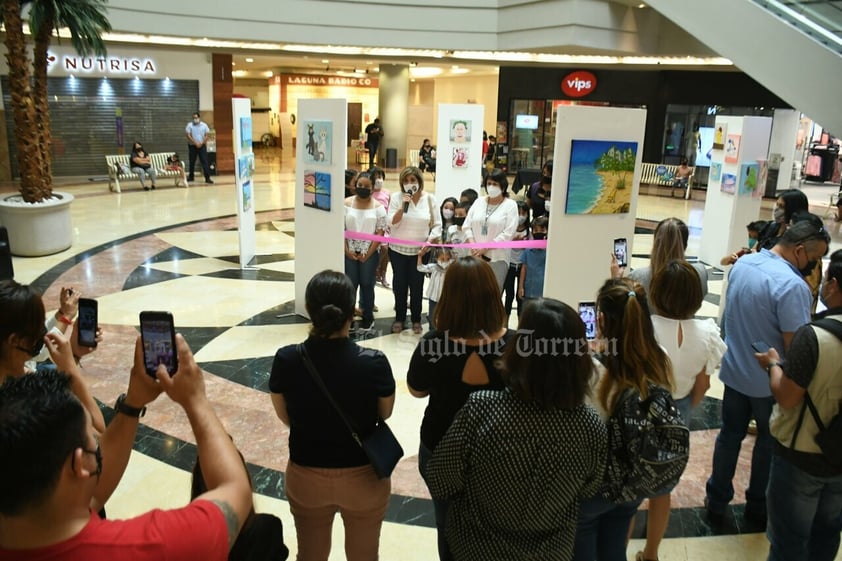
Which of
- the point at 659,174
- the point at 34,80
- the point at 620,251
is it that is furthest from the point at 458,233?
the point at 659,174

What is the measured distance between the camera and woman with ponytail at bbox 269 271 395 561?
7.80 ft

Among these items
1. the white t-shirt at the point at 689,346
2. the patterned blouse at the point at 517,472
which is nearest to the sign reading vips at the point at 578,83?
the white t-shirt at the point at 689,346

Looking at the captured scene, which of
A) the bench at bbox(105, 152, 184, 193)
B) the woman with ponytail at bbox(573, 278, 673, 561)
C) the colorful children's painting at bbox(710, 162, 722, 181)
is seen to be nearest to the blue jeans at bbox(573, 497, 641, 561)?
the woman with ponytail at bbox(573, 278, 673, 561)

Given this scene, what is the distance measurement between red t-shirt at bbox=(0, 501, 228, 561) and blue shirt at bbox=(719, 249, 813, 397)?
2.80 meters

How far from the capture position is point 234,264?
8875 mm

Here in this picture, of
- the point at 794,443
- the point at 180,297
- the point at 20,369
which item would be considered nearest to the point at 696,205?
the point at 180,297

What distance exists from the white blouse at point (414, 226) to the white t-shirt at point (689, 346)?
3.38 metres

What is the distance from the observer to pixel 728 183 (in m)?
9.41

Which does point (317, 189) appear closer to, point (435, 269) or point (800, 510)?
point (435, 269)

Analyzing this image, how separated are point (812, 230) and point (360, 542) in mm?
2688

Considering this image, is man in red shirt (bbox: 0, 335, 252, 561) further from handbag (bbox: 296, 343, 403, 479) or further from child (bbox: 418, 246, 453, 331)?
child (bbox: 418, 246, 453, 331)

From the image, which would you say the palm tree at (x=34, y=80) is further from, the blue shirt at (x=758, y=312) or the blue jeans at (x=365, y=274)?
the blue shirt at (x=758, y=312)

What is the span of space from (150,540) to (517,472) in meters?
1.05

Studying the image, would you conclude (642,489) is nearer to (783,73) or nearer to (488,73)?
(783,73)
